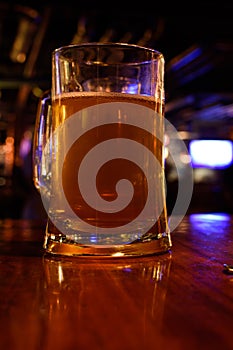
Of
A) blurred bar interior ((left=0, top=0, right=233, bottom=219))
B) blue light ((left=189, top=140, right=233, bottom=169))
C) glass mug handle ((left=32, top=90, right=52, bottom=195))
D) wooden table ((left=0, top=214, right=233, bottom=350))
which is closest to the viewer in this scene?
wooden table ((left=0, top=214, right=233, bottom=350))

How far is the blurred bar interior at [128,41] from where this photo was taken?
11.3 feet

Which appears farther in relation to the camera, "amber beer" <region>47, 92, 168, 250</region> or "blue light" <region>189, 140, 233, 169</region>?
"blue light" <region>189, 140, 233, 169</region>

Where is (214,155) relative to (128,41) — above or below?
below

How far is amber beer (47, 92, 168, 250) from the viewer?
0.64 meters

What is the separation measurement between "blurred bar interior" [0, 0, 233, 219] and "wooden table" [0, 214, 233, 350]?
0.65 meters

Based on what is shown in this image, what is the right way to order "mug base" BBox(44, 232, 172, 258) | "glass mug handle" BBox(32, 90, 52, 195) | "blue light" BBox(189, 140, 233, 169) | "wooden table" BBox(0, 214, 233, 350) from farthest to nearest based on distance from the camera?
1. "blue light" BBox(189, 140, 233, 169)
2. "glass mug handle" BBox(32, 90, 52, 195)
3. "mug base" BBox(44, 232, 172, 258)
4. "wooden table" BBox(0, 214, 233, 350)

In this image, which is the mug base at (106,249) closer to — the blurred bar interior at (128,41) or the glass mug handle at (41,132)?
the glass mug handle at (41,132)

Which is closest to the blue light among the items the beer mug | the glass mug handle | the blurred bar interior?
the blurred bar interior

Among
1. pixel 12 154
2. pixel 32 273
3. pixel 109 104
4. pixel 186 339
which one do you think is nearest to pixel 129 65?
pixel 109 104

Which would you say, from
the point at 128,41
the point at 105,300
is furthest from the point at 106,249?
the point at 128,41

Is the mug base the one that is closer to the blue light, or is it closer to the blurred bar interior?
the blurred bar interior

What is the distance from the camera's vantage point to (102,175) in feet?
2.13

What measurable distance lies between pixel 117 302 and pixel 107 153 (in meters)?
0.28

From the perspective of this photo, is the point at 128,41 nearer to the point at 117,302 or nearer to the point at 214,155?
the point at 117,302
